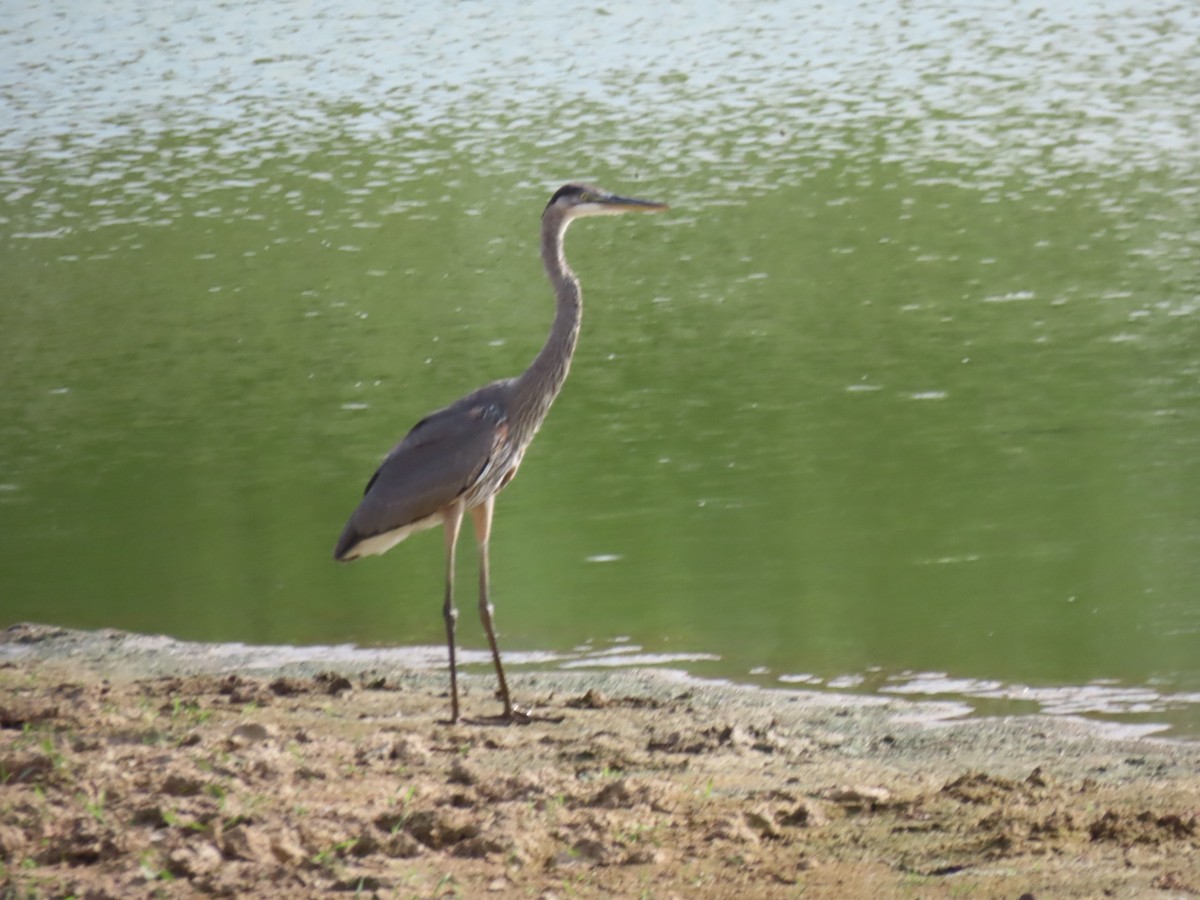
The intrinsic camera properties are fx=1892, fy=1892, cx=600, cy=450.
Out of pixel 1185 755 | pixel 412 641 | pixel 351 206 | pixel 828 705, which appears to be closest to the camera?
pixel 1185 755

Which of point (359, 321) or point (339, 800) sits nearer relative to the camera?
point (339, 800)

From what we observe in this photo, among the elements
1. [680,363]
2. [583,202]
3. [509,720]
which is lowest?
[680,363]

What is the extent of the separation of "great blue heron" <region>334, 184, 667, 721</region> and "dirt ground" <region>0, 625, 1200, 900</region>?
1.77ft

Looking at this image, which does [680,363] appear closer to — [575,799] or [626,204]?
[626,204]

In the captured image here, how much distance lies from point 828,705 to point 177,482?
18.6ft

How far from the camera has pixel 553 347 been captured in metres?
7.60

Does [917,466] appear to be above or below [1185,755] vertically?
below

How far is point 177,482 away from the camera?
454 inches

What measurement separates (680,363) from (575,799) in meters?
8.00

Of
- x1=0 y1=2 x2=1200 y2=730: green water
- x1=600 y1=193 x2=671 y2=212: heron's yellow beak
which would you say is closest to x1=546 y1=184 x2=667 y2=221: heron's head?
x1=600 y1=193 x2=671 y2=212: heron's yellow beak

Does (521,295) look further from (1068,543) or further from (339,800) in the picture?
(339,800)

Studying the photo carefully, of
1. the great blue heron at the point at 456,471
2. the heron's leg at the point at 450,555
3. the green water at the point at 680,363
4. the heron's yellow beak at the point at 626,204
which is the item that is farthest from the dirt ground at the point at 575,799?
the heron's yellow beak at the point at 626,204

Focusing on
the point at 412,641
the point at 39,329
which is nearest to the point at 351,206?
the point at 39,329

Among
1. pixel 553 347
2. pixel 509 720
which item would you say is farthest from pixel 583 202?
pixel 509 720
